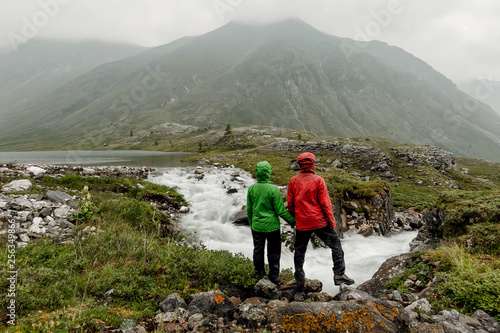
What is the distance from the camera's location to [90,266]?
6.56 metres

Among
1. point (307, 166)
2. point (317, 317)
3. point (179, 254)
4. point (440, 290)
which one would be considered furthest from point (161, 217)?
point (440, 290)

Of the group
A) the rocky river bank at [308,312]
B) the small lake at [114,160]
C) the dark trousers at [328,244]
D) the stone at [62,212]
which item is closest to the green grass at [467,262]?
the rocky river bank at [308,312]

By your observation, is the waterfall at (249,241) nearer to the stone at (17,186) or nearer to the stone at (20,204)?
the stone at (20,204)

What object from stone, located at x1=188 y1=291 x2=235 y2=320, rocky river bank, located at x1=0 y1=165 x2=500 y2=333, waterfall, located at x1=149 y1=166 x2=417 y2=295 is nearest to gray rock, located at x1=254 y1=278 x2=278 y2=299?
rocky river bank, located at x1=0 y1=165 x2=500 y2=333

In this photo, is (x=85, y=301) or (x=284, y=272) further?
(x=284, y=272)

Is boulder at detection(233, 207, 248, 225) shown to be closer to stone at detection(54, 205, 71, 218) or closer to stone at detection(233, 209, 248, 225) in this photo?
stone at detection(233, 209, 248, 225)

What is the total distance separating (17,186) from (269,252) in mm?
15129

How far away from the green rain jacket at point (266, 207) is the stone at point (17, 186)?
45.4 feet

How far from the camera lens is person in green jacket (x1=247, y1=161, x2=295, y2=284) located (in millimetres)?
7500

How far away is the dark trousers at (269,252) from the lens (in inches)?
296

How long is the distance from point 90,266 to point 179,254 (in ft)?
8.41

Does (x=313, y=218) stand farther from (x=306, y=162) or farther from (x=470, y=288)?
(x=470, y=288)

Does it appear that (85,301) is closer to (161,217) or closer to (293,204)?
(293,204)

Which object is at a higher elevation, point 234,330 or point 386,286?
point 234,330
